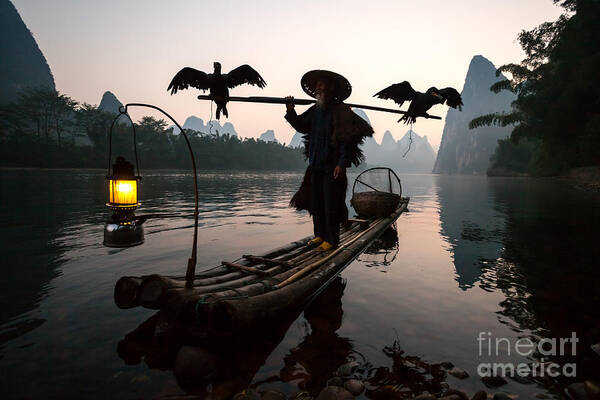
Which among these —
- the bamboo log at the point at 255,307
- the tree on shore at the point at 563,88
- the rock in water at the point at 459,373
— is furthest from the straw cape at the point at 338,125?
the tree on shore at the point at 563,88

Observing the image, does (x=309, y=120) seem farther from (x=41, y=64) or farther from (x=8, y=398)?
(x=41, y=64)

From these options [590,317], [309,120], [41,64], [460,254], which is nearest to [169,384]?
[309,120]

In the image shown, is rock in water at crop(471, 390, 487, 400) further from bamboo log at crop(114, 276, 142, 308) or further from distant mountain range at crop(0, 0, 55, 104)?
distant mountain range at crop(0, 0, 55, 104)

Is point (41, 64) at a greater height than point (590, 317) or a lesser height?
greater

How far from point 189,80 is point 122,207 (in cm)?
178

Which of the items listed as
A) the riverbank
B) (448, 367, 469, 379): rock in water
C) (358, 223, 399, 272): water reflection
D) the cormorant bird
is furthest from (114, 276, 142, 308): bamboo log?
the riverbank

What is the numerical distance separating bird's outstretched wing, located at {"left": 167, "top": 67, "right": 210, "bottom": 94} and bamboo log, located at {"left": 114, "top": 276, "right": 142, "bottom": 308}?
89.7 inches

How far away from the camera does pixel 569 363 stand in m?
3.08

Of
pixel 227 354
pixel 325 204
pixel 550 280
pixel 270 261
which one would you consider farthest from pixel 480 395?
pixel 550 280

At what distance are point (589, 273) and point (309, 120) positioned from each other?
18.9ft

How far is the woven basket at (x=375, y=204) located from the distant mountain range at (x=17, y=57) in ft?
614

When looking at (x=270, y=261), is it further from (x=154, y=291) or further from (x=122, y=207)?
(x=122, y=207)

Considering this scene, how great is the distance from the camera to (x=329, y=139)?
564cm

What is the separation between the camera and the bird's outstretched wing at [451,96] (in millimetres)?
→ 5914
